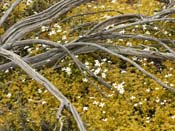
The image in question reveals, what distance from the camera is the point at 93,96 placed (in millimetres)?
5355

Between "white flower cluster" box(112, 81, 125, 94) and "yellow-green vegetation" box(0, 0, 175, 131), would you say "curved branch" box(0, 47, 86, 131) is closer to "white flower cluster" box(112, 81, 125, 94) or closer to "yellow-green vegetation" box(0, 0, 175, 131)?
"yellow-green vegetation" box(0, 0, 175, 131)

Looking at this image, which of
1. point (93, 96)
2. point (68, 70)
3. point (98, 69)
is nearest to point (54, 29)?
point (68, 70)

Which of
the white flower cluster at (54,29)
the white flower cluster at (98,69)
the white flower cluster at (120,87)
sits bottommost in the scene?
the white flower cluster at (120,87)

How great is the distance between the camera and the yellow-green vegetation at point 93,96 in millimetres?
4938

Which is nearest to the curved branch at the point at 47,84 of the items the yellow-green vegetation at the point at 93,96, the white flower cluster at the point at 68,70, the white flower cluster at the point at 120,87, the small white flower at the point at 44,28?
the yellow-green vegetation at the point at 93,96

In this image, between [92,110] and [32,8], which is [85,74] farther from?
[32,8]

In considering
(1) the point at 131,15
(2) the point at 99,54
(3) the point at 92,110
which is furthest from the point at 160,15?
(3) the point at 92,110

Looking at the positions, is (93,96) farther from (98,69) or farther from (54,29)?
(54,29)

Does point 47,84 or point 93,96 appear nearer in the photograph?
point 47,84

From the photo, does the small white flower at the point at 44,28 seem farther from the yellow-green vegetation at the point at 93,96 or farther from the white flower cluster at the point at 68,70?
the white flower cluster at the point at 68,70

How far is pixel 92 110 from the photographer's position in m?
5.12

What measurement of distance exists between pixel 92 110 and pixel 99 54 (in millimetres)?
993

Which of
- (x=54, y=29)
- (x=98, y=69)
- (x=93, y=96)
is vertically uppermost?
(x=54, y=29)

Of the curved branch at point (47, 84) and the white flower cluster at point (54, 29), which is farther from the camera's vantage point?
the white flower cluster at point (54, 29)
